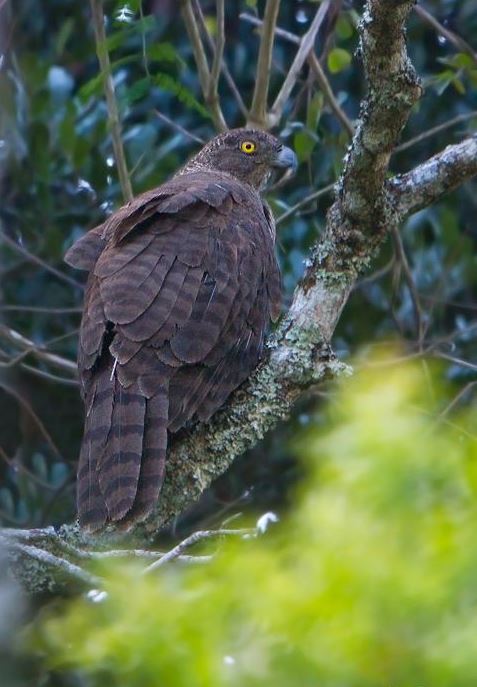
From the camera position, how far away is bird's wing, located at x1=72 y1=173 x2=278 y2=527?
3.99m

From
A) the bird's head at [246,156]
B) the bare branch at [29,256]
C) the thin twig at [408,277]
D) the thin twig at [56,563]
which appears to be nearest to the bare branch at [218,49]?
the bird's head at [246,156]

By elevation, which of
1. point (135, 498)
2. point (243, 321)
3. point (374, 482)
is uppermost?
point (374, 482)

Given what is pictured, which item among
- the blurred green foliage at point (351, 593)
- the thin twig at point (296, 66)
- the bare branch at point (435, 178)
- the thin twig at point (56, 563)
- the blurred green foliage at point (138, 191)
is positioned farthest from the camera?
the blurred green foliage at point (138, 191)

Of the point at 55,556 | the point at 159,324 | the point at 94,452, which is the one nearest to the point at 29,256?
the point at 159,324

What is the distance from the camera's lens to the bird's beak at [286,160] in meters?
6.19

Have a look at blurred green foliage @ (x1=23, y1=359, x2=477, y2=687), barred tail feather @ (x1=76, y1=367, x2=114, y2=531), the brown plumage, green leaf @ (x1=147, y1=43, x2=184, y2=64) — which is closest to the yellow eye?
green leaf @ (x1=147, y1=43, x2=184, y2=64)

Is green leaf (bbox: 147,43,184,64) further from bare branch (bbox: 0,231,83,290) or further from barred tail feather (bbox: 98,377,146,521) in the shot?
barred tail feather (bbox: 98,377,146,521)

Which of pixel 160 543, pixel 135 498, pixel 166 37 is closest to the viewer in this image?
pixel 135 498

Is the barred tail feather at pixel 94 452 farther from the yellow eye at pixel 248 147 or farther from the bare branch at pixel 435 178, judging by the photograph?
the yellow eye at pixel 248 147

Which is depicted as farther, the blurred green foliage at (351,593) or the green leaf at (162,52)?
the green leaf at (162,52)

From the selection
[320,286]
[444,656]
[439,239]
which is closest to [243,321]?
[320,286]

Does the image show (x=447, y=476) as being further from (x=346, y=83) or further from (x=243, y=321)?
(x=346, y=83)

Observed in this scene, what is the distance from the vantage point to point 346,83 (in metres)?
7.71

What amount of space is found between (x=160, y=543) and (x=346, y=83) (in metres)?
2.99
